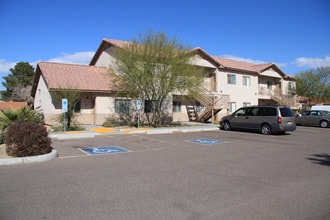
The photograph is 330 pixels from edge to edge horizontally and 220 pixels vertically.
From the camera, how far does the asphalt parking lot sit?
15.7 ft

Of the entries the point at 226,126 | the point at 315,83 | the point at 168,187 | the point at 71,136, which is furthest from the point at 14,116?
the point at 315,83

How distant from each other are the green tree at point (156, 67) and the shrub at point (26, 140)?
12.0 meters

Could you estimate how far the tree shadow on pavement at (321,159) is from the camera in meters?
9.19

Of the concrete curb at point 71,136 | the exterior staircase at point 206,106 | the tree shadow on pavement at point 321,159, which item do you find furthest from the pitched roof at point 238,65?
the tree shadow on pavement at point 321,159

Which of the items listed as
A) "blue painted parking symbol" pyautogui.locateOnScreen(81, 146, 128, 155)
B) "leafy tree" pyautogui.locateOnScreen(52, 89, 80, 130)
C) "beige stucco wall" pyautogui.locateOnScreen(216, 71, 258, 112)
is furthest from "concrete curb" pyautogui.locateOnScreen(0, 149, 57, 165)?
"beige stucco wall" pyautogui.locateOnScreen(216, 71, 258, 112)

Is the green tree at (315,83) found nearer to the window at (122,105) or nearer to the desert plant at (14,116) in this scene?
the window at (122,105)

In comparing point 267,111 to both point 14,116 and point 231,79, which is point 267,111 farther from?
point 231,79

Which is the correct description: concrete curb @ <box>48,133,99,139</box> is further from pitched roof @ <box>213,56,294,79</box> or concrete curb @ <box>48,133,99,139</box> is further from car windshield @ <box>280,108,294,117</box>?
pitched roof @ <box>213,56,294,79</box>

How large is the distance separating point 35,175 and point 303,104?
4969 centimetres

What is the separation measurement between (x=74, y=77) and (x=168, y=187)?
762 inches

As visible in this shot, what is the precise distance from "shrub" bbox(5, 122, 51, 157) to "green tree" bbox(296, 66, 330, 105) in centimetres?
4308

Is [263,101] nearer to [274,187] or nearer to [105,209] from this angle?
[274,187]

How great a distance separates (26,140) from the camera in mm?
9227

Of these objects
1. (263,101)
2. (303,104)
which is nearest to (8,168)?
(263,101)
